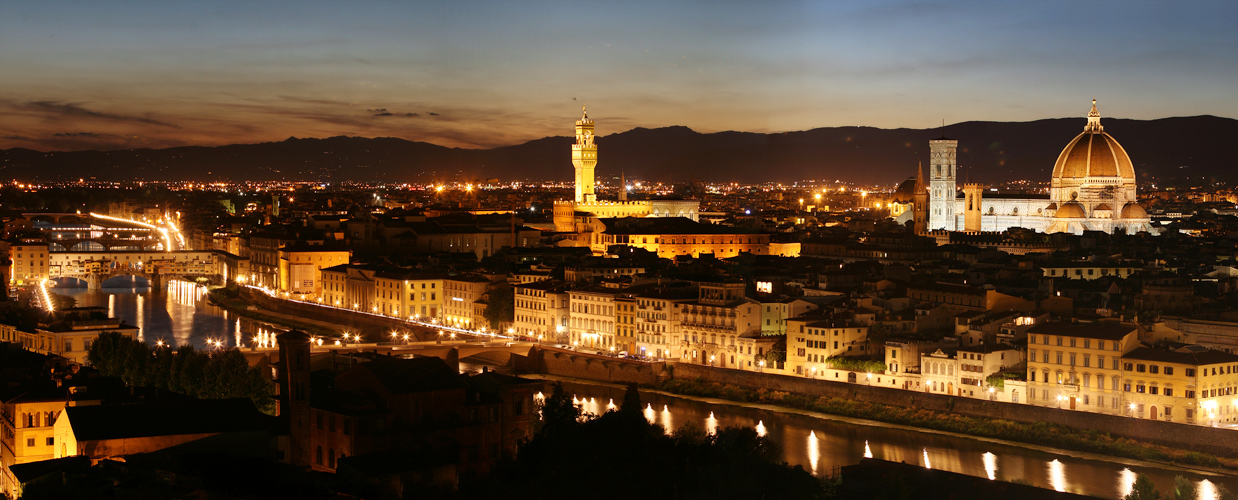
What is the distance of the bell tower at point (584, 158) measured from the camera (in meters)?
48.2

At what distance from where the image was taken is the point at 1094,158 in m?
45.8

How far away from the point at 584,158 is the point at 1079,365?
30.3 m

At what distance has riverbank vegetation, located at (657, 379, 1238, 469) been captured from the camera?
18.2 metres

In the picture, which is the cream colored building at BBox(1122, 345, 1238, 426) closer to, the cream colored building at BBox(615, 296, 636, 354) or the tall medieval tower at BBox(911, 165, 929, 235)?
the cream colored building at BBox(615, 296, 636, 354)

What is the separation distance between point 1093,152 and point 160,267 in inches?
1264

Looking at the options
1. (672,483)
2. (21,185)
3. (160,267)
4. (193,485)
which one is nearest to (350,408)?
(193,485)

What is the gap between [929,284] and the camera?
27.3m

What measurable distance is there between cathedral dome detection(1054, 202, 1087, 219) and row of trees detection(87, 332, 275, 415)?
30952 millimetres

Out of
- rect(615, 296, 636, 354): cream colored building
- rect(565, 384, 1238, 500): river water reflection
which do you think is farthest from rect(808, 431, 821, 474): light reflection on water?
rect(615, 296, 636, 354): cream colored building

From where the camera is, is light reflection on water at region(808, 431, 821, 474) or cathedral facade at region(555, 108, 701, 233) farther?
cathedral facade at region(555, 108, 701, 233)

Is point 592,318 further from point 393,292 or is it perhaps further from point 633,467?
point 633,467

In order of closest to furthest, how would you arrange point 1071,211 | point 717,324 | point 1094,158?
point 717,324, point 1071,211, point 1094,158

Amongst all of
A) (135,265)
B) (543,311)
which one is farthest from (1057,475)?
(135,265)

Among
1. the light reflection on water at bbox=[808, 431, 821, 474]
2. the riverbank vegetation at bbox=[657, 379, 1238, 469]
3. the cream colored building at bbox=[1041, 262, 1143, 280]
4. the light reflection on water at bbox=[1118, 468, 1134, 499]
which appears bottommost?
the light reflection on water at bbox=[1118, 468, 1134, 499]
